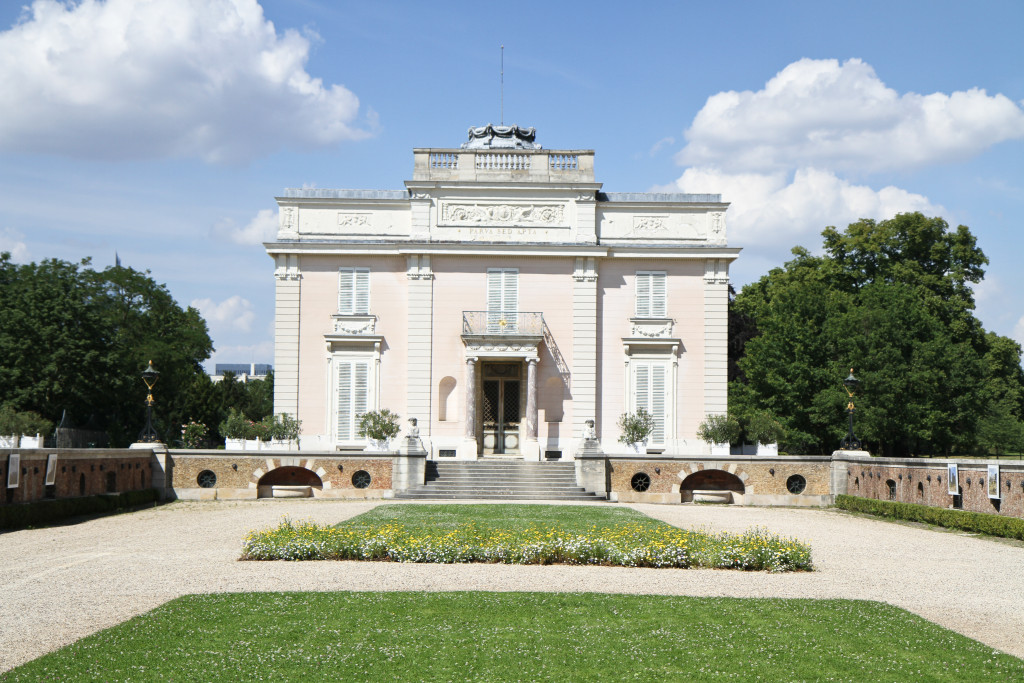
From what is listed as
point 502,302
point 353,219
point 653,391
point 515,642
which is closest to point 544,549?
point 515,642

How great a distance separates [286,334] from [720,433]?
613 inches

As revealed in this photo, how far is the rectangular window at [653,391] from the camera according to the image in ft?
109

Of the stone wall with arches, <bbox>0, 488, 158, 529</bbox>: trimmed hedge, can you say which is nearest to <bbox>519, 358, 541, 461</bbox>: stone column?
the stone wall with arches

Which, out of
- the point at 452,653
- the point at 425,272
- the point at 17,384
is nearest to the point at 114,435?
the point at 17,384

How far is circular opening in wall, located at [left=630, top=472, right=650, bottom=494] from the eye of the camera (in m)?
29.4

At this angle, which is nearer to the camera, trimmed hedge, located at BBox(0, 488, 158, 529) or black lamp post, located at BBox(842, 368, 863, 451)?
trimmed hedge, located at BBox(0, 488, 158, 529)

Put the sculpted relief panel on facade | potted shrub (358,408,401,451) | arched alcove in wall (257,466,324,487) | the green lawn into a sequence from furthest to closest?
the sculpted relief panel on facade, potted shrub (358,408,401,451), arched alcove in wall (257,466,324,487), the green lawn

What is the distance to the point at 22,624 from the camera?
34.2 feet

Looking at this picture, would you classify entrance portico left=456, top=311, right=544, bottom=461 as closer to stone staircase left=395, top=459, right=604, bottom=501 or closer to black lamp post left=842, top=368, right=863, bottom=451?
stone staircase left=395, top=459, right=604, bottom=501

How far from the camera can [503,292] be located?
33.7 meters

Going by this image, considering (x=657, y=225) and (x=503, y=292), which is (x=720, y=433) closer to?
(x=657, y=225)

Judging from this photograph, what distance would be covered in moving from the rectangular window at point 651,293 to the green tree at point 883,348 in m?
5.89

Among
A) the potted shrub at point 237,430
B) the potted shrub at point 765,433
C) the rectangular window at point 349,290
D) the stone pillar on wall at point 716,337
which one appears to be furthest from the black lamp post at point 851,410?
the potted shrub at point 237,430

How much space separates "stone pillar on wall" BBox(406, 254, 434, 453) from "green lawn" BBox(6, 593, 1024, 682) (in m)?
20.7
